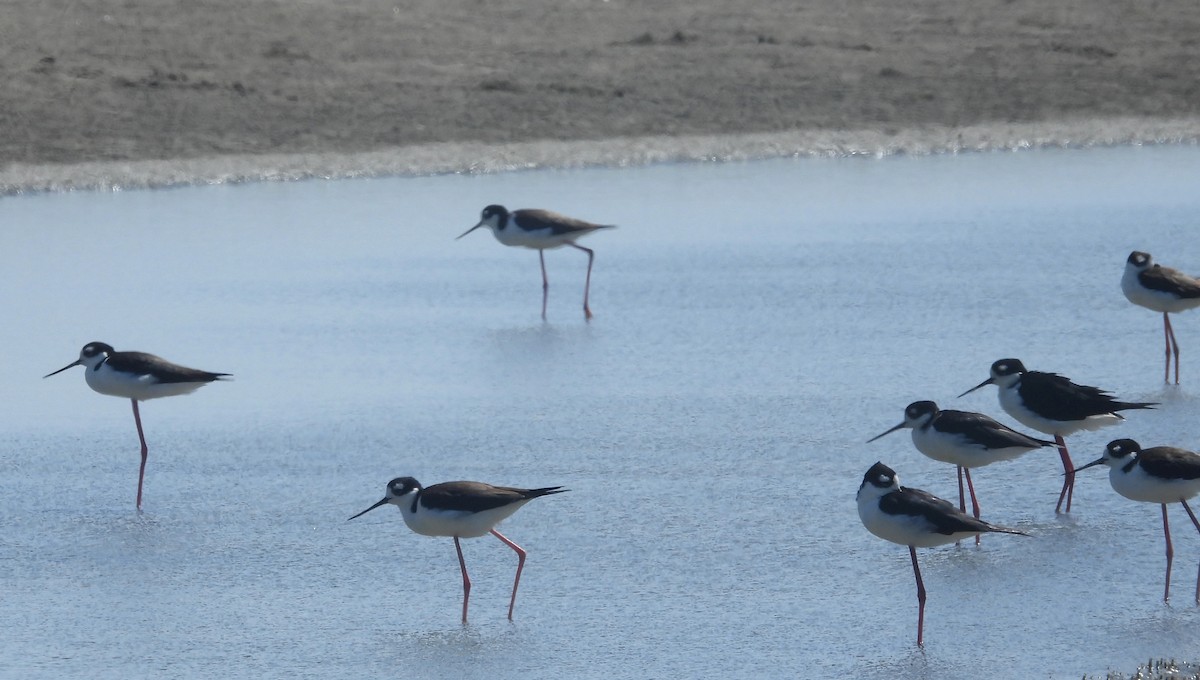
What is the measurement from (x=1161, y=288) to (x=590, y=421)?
101 inches

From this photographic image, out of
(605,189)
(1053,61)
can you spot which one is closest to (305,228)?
(605,189)

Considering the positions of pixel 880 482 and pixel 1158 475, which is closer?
pixel 880 482

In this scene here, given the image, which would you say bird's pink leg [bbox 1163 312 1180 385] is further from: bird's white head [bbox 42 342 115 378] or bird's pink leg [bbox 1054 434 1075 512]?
bird's white head [bbox 42 342 115 378]

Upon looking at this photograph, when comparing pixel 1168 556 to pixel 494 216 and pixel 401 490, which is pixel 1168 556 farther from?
pixel 494 216

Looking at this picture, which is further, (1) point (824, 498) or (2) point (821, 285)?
(2) point (821, 285)

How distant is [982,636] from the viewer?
4.78m

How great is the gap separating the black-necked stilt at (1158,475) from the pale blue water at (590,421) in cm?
24

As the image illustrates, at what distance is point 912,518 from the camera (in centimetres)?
485

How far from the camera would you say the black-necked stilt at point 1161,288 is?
7.53 metres

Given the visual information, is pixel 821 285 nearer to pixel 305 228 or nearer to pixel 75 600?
pixel 305 228

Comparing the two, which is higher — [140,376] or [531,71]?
[531,71]

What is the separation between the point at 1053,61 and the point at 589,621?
11701 mm

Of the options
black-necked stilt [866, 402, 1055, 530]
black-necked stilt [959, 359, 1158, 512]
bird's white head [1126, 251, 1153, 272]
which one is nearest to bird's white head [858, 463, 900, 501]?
black-necked stilt [866, 402, 1055, 530]

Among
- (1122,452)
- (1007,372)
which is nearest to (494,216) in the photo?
(1007,372)
